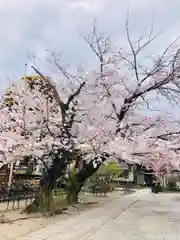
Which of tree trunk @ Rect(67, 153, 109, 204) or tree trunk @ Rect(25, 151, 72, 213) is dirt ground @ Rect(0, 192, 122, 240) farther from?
tree trunk @ Rect(67, 153, 109, 204)

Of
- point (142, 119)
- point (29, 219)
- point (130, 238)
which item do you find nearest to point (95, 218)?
point (29, 219)

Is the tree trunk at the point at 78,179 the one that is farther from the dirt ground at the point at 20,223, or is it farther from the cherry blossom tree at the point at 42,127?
the dirt ground at the point at 20,223

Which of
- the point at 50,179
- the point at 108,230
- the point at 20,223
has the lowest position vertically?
the point at 108,230

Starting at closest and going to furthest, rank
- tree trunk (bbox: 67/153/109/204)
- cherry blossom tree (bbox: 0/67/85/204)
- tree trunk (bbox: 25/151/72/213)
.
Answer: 1. cherry blossom tree (bbox: 0/67/85/204)
2. tree trunk (bbox: 25/151/72/213)
3. tree trunk (bbox: 67/153/109/204)

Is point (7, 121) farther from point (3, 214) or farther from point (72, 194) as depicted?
point (72, 194)

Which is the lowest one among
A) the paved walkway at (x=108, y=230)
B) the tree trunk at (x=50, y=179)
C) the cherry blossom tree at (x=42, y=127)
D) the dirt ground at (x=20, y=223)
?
the paved walkway at (x=108, y=230)

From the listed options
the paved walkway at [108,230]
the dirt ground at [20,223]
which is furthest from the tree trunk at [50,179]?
the paved walkway at [108,230]

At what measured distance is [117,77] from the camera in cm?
1392

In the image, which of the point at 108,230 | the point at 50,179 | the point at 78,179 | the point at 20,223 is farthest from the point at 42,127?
the point at 78,179

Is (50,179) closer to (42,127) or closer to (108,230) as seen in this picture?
(42,127)

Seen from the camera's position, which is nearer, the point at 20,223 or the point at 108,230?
the point at 108,230

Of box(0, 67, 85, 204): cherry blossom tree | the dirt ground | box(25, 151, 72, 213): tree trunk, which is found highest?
box(0, 67, 85, 204): cherry blossom tree

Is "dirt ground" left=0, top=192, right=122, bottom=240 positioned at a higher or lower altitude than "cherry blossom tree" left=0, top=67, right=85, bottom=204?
lower

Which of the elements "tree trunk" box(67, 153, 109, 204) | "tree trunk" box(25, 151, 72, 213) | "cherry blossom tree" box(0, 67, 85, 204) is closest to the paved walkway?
"tree trunk" box(25, 151, 72, 213)
